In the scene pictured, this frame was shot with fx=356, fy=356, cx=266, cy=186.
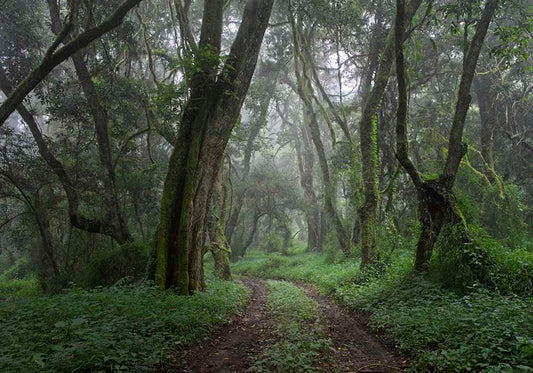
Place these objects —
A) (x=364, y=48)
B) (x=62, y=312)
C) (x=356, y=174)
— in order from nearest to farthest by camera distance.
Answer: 1. (x=62, y=312)
2. (x=356, y=174)
3. (x=364, y=48)

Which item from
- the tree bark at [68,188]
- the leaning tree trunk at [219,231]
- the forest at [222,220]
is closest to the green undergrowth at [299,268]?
the forest at [222,220]

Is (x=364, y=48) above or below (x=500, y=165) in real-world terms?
above

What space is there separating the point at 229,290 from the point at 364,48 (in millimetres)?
12244

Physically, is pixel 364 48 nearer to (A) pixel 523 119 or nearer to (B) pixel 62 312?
(A) pixel 523 119

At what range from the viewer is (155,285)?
7.12 meters

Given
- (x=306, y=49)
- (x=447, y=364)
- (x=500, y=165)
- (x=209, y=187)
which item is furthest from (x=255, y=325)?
(x=500, y=165)

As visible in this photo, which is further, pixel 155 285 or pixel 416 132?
pixel 416 132

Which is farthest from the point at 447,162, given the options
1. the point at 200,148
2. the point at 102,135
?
the point at 102,135

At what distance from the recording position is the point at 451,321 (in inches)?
190

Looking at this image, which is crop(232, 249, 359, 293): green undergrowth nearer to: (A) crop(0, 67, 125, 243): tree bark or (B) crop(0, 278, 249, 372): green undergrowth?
(B) crop(0, 278, 249, 372): green undergrowth

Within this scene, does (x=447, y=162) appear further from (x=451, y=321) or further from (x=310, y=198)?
(x=310, y=198)

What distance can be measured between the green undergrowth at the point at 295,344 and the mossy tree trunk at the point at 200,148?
7.20 ft

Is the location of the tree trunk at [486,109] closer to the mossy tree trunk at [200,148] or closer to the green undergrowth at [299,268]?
the green undergrowth at [299,268]

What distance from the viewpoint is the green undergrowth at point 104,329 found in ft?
12.3
